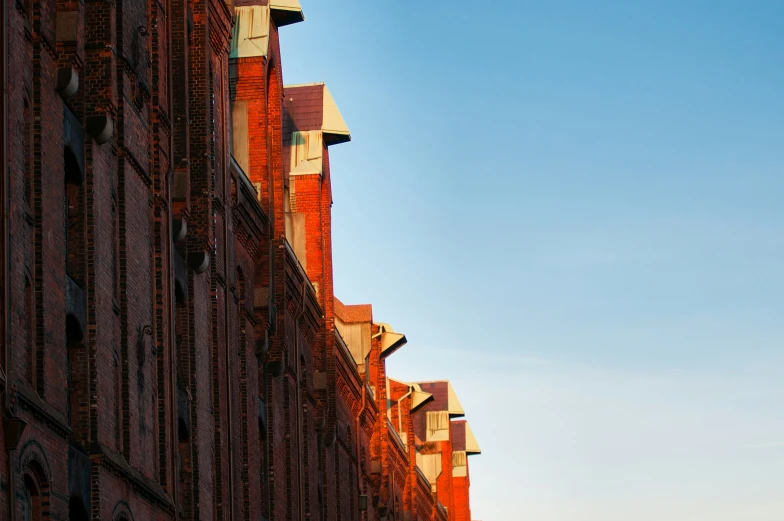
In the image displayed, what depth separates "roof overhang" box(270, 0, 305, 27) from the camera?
124ft

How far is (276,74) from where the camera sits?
38.2 m

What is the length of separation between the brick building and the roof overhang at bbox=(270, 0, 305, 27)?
0.16ft

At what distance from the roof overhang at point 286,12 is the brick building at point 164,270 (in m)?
0.05

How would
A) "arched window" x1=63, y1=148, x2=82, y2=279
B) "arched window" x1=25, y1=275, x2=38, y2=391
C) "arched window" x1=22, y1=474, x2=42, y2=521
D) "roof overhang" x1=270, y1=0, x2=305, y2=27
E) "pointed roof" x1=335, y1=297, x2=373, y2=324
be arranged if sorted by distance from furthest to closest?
"pointed roof" x1=335, y1=297, x2=373, y2=324
"roof overhang" x1=270, y1=0, x2=305, y2=27
"arched window" x1=63, y1=148, x2=82, y2=279
"arched window" x1=25, y1=275, x2=38, y2=391
"arched window" x1=22, y1=474, x2=42, y2=521

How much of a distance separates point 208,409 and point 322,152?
16466 mm

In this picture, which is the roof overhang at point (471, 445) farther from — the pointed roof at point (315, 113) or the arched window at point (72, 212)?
the arched window at point (72, 212)

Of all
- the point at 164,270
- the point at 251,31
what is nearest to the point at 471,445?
the point at 251,31

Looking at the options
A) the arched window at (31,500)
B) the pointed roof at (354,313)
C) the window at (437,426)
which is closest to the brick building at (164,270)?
the arched window at (31,500)

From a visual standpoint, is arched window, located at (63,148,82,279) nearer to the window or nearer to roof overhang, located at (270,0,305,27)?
roof overhang, located at (270,0,305,27)

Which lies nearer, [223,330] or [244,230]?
→ [223,330]

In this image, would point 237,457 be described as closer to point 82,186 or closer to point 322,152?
point 82,186

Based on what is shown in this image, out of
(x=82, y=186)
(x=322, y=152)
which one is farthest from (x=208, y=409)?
(x=322, y=152)

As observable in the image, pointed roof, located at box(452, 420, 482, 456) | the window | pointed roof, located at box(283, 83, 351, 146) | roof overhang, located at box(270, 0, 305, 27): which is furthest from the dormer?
pointed roof, located at box(452, 420, 482, 456)

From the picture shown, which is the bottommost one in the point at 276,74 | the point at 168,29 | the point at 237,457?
the point at 237,457
